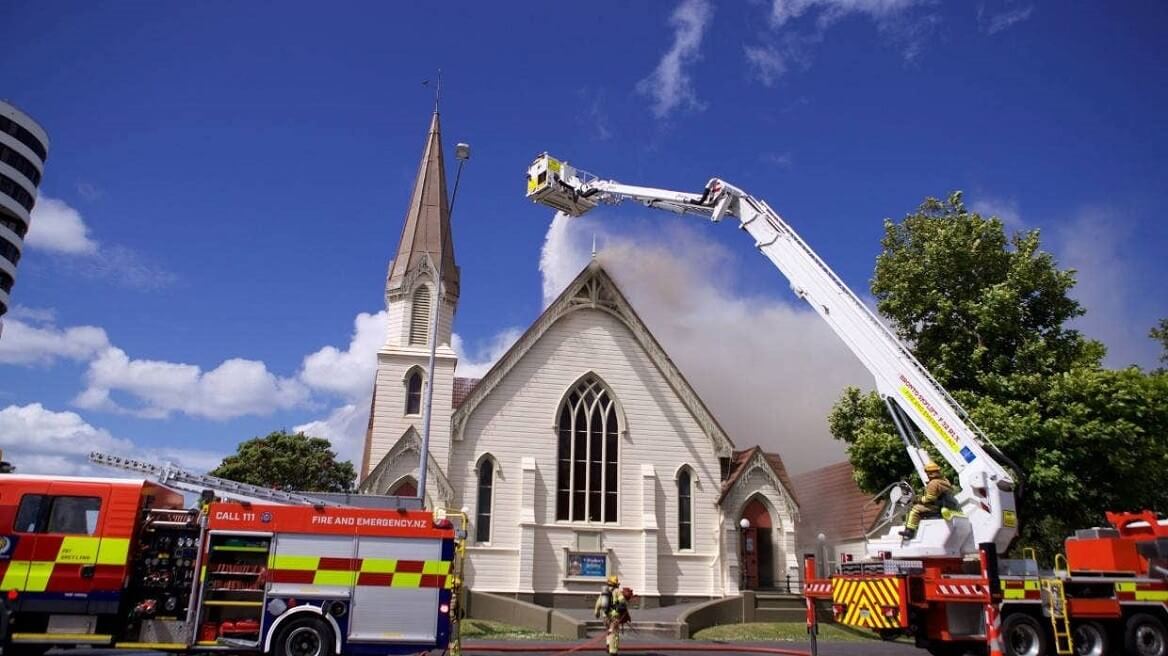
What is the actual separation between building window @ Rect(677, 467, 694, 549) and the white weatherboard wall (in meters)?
0.23

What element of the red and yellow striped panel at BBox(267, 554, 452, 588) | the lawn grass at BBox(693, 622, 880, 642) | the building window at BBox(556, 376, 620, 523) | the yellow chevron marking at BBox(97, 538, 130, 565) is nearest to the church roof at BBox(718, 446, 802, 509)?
the building window at BBox(556, 376, 620, 523)

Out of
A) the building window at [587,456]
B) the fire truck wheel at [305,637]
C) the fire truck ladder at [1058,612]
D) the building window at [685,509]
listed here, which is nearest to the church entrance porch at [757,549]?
the building window at [685,509]

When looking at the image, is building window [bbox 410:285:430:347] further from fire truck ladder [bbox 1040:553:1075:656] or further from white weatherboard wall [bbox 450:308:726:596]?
fire truck ladder [bbox 1040:553:1075:656]

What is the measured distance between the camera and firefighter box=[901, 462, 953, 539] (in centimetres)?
1552

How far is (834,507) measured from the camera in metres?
41.0

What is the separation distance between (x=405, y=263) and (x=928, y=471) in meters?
24.2

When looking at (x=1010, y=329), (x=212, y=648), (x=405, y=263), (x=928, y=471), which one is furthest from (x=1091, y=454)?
(x=405, y=263)

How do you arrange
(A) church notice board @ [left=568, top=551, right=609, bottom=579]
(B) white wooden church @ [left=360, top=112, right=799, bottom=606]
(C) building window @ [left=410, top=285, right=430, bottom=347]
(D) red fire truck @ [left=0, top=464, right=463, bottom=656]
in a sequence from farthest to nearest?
(C) building window @ [left=410, top=285, right=430, bottom=347] → (A) church notice board @ [left=568, top=551, right=609, bottom=579] → (B) white wooden church @ [left=360, top=112, right=799, bottom=606] → (D) red fire truck @ [left=0, top=464, right=463, bottom=656]

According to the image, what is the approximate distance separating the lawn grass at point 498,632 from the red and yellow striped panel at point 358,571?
8540 mm

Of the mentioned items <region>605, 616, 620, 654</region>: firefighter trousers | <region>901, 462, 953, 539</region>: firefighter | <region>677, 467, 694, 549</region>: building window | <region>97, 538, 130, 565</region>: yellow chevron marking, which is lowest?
<region>605, 616, 620, 654</region>: firefighter trousers

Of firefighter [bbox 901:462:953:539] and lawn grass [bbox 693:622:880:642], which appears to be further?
lawn grass [bbox 693:622:880:642]

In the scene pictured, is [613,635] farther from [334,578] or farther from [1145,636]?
[1145,636]

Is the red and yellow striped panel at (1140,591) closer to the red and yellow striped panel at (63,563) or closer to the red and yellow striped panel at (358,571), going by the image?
the red and yellow striped panel at (358,571)

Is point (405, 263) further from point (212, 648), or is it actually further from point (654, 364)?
point (212, 648)
